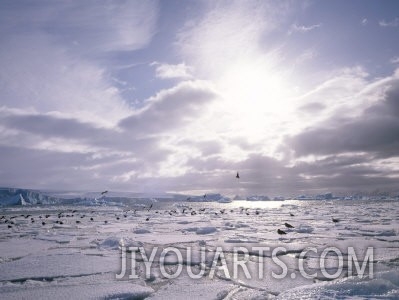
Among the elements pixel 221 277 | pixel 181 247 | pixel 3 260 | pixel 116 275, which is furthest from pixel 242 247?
pixel 3 260

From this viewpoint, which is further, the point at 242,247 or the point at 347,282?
the point at 242,247

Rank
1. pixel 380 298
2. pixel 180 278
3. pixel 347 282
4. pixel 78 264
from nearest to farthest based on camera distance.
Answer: pixel 380 298
pixel 347 282
pixel 180 278
pixel 78 264

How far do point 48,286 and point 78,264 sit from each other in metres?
1.24

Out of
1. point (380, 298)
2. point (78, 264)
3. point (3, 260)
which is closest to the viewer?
point (380, 298)

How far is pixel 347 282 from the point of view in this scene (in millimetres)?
3805

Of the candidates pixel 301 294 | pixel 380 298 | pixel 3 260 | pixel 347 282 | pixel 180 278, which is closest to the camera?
pixel 380 298

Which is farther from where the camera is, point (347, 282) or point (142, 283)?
point (142, 283)

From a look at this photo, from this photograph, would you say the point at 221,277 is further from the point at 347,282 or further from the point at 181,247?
the point at 181,247

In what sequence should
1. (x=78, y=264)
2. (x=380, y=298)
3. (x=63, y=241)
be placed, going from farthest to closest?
(x=63, y=241)
(x=78, y=264)
(x=380, y=298)

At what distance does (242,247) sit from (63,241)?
5.14m

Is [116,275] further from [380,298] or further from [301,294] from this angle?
[380,298]

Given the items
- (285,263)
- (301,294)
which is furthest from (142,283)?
(285,263)

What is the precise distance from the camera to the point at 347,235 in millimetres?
9117

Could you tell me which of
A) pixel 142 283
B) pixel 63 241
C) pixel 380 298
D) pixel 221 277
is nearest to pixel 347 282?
pixel 380 298
